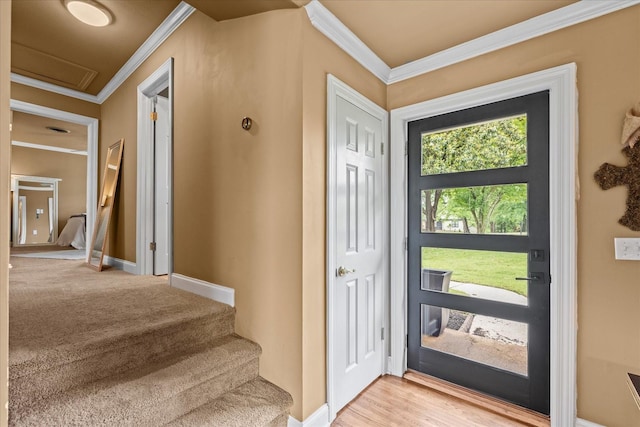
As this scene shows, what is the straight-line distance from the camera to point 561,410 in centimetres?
180

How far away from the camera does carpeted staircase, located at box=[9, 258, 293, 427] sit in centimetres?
131

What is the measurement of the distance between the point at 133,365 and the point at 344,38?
2378mm

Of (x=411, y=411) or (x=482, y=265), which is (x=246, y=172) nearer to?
(x=482, y=265)

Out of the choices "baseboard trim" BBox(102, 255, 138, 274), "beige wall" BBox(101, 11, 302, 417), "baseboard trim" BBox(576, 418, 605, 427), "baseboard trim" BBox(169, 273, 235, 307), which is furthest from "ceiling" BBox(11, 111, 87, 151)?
"baseboard trim" BBox(576, 418, 605, 427)

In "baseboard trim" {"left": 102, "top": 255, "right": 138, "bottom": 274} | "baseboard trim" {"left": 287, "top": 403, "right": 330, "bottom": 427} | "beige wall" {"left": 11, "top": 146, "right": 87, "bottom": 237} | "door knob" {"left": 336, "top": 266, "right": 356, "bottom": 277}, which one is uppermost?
"beige wall" {"left": 11, "top": 146, "right": 87, "bottom": 237}

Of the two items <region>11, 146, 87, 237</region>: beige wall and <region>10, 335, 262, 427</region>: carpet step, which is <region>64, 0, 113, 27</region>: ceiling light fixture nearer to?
<region>10, 335, 262, 427</region>: carpet step

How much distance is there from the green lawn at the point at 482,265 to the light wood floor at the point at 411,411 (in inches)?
33.7

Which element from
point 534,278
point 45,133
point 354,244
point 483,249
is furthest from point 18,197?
point 534,278

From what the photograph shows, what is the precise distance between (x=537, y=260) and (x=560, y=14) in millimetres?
1532

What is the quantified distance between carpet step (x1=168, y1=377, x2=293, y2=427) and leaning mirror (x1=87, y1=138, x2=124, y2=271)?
294 centimetres

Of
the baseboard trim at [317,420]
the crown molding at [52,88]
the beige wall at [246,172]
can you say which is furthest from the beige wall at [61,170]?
the baseboard trim at [317,420]

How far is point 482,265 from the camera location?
7.29ft

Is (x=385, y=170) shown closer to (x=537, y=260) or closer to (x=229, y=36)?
(x=537, y=260)

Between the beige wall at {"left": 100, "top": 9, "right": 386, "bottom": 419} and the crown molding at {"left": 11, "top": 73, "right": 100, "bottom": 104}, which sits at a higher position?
the crown molding at {"left": 11, "top": 73, "right": 100, "bottom": 104}
